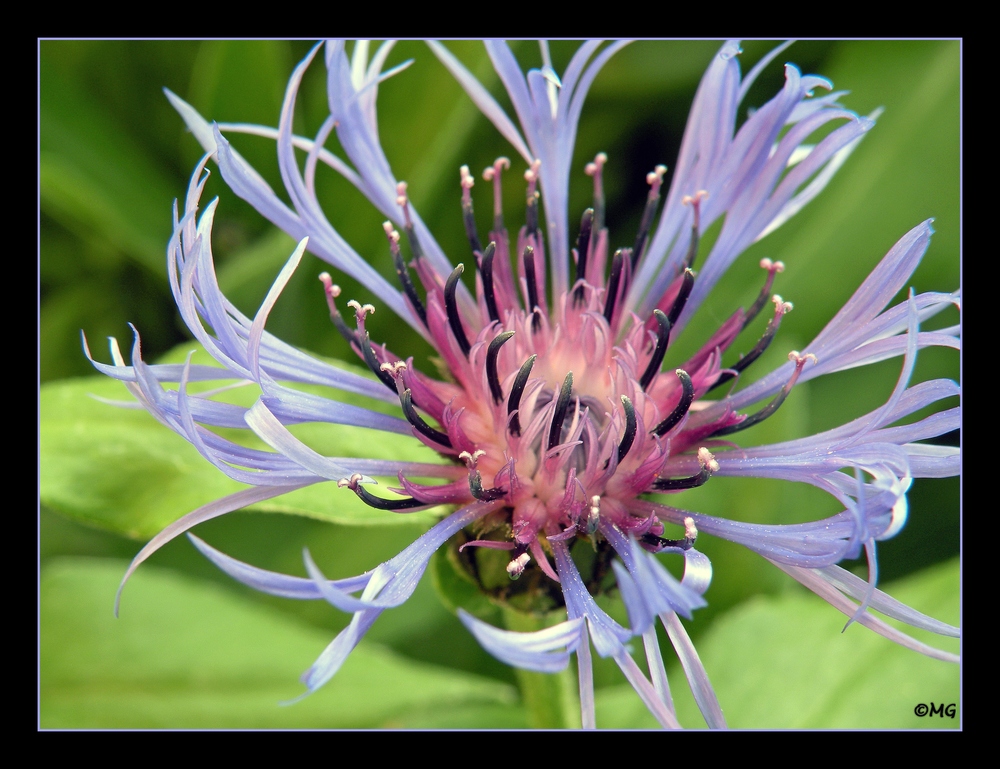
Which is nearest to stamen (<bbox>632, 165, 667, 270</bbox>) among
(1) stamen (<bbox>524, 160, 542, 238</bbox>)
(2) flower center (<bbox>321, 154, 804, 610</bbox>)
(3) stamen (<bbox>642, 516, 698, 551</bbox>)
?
(2) flower center (<bbox>321, 154, 804, 610</bbox>)

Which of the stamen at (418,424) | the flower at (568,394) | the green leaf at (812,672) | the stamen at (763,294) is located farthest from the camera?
the green leaf at (812,672)

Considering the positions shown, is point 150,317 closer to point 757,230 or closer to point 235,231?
point 235,231

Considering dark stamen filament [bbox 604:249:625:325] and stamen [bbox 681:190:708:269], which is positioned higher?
stamen [bbox 681:190:708:269]

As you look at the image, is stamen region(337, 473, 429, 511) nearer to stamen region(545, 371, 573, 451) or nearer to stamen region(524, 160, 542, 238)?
stamen region(545, 371, 573, 451)

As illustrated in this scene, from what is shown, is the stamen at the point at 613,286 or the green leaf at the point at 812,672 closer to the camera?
the stamen at the point at 613,286

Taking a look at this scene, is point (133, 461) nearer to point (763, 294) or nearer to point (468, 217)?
point (468, 217)

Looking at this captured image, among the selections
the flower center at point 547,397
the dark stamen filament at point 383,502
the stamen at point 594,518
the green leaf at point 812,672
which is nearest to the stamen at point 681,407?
the flower center at point 547,397

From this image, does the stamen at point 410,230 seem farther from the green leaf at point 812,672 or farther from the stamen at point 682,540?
the green leaf at point 812,672

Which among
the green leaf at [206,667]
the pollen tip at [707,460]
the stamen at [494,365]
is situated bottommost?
the green leaf at [206,667]
